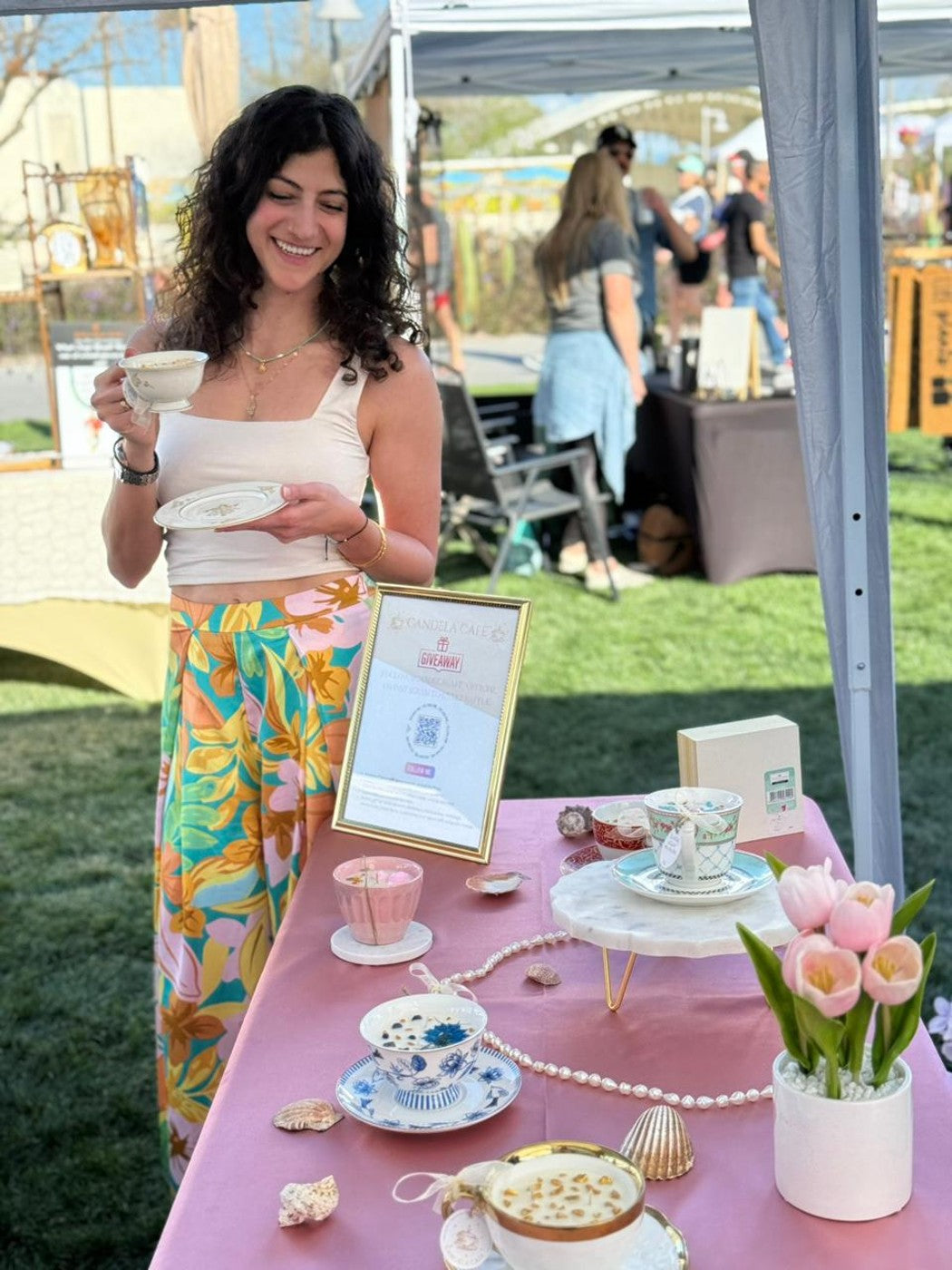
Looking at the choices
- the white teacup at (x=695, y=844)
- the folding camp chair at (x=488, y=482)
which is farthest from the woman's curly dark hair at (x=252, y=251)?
the folding camp chair at (x=488, y=482)

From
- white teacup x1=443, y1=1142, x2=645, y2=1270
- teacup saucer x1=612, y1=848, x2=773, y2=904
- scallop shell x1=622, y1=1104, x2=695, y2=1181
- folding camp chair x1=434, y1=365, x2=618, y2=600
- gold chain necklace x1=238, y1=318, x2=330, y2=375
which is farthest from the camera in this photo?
folding camp chair x1=434, y1=365, x2=618, y2=600

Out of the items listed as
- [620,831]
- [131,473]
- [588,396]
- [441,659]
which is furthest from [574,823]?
[588,396]

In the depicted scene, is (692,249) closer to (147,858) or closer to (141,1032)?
(147,858)

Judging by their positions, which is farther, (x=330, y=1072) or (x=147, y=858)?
(x=147, y=858)

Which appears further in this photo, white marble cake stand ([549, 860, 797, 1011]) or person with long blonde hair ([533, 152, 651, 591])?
person with long blonde hair ([533, 152, 651, 591])

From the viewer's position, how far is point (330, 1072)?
131cm

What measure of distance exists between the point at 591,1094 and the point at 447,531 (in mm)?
5092

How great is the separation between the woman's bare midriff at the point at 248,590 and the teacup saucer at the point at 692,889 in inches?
25.6

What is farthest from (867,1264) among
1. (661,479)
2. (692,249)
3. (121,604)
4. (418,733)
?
(692,249)

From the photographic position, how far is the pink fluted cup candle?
153 centimetres

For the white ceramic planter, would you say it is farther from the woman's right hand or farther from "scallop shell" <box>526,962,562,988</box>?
the woman's right hand

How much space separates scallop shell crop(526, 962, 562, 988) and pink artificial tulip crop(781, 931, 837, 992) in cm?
49

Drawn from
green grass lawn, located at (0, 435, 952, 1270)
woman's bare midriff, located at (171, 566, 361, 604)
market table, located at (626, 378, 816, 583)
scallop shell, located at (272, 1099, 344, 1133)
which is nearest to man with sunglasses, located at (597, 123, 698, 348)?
market table, located at (626, 378, 816, 583)

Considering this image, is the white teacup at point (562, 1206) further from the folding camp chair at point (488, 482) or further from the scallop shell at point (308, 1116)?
the folding camp chair at point (488, 482)
